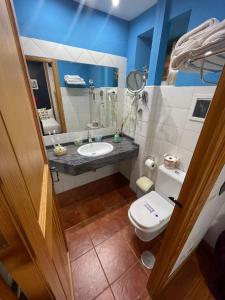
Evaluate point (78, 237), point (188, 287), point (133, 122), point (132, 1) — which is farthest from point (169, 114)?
point (78, 237)

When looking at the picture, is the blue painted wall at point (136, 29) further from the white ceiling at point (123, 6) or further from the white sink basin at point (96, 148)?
the white sink basin at point (96, 148)

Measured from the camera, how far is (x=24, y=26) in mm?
1244

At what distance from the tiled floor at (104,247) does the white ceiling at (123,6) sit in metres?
2.32

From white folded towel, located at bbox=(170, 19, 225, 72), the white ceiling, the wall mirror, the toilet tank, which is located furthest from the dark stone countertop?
the white ceiling

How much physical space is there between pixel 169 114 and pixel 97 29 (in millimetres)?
1292

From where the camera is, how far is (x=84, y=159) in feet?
5.05

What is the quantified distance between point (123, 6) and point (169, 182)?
1.97 m

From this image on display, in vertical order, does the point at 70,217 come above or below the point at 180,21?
below

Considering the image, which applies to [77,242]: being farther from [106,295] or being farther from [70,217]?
[106,295]

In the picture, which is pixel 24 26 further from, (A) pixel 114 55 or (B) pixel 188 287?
(B) pixel 188 287

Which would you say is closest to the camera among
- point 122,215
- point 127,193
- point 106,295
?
point 106,295

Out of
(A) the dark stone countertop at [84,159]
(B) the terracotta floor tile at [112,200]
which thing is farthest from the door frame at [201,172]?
(B) the terracotta floor tile at [112,200]

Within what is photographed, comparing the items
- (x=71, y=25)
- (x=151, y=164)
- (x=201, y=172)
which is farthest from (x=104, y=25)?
(x=201, y=172)

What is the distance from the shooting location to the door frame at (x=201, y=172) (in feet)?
1.51
